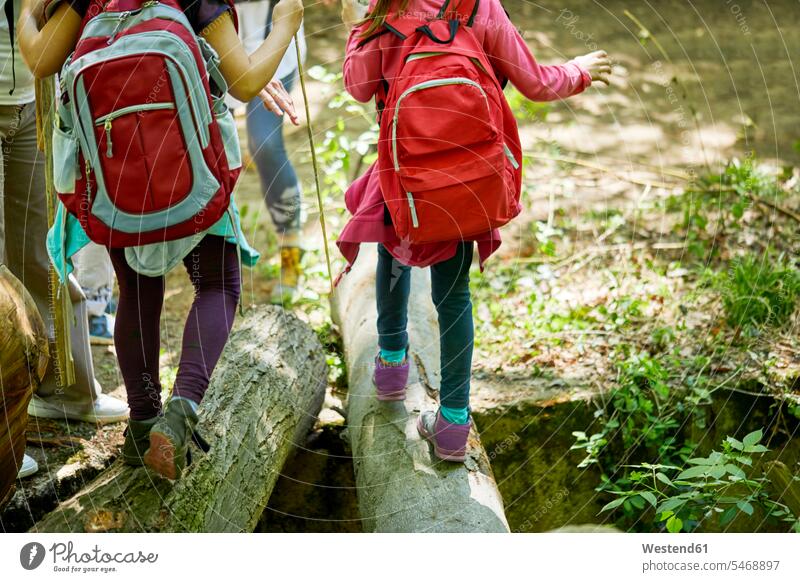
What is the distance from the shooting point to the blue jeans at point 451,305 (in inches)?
86.4

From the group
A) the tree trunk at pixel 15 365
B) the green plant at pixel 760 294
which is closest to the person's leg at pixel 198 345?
the tree trunk at pixel 15 365

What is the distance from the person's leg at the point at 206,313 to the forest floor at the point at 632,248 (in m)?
0.74

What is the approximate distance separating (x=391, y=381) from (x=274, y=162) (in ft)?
4.74

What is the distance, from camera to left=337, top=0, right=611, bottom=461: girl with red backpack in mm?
1996

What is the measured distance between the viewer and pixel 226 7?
194cm

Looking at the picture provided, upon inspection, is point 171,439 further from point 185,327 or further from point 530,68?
point 530,68

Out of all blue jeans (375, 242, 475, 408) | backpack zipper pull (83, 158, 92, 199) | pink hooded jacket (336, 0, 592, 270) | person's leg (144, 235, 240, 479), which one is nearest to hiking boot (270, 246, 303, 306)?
blue jeans (375, 242, 475, 408)

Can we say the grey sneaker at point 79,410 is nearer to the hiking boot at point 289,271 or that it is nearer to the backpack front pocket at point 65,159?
the backpack front pocket at point 65,159

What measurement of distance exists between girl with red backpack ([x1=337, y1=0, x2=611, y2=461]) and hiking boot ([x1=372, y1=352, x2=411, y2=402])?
0.97 feet

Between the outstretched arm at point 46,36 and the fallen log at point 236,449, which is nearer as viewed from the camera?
the outstretched arm at point 46,36

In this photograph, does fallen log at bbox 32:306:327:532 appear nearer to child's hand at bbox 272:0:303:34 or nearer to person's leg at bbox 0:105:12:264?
person's leg at bbox 0:105:12:264

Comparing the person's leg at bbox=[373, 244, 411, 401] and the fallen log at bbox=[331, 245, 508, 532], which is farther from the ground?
the person's leg at bbox=[373, 244, 411, 401]

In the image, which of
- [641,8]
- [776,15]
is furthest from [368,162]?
[776,15]
